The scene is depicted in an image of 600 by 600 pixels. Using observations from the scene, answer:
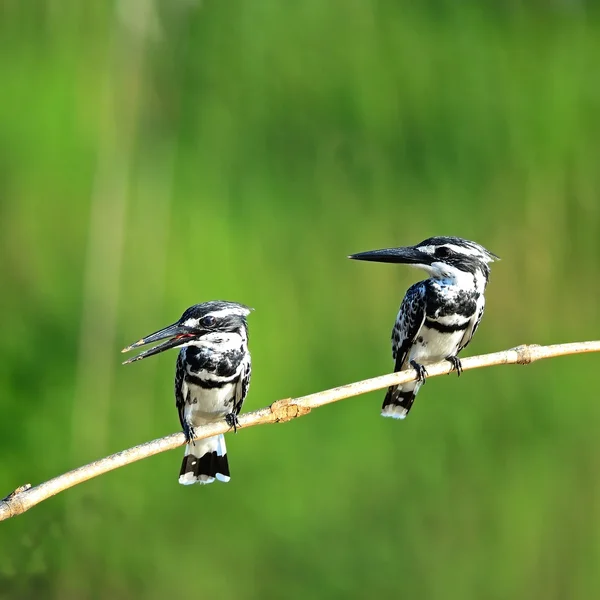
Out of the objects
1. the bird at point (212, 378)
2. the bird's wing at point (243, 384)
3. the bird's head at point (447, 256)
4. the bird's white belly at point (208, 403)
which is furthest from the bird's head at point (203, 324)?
the bird's head at point (447, 256)

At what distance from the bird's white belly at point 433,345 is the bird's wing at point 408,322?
0.02 m

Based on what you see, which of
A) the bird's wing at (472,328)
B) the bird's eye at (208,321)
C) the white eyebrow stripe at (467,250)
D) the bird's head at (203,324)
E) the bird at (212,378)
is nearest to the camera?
the bird's head at (203,324)

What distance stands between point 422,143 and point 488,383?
1.13 m

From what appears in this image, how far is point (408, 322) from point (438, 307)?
19 centimetres

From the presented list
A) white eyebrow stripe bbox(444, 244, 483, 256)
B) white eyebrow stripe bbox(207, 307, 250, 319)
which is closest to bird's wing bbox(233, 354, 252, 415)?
white eyebrow stripe bbox(207, 307, 250, 319)

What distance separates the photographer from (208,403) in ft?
8.16

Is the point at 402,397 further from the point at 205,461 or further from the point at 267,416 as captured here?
the point at 267,416

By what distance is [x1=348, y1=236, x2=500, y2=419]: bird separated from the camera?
2.11 meters

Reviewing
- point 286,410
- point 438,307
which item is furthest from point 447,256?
point 286,410

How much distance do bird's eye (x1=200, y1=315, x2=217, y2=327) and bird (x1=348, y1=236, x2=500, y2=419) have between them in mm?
437

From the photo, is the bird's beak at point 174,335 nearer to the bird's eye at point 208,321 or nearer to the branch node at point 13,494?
the bird's eye at point 208,321

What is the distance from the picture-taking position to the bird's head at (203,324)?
171cm

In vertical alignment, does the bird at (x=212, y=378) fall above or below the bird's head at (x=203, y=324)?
below

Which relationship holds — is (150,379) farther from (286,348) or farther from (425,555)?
(425,555)
